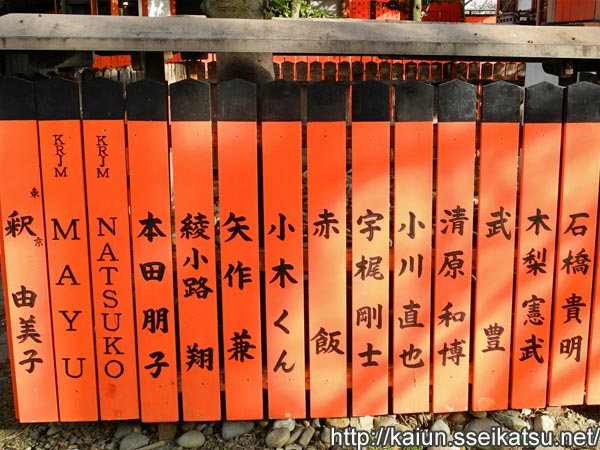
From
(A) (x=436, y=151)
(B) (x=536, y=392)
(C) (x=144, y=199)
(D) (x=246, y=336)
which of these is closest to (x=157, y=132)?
(C) (x=144, y=199)

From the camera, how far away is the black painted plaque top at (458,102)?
2957 millimetres

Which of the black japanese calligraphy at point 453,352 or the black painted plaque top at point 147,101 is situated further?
the black japanese calligraphy at point 453,352

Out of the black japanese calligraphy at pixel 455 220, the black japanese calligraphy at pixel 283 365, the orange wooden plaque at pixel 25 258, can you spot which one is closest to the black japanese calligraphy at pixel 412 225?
the black japanese calligraphy at pixel 455 220

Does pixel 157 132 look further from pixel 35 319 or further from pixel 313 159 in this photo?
pixel 35 319

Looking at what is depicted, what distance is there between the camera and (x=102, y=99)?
9.41 ft

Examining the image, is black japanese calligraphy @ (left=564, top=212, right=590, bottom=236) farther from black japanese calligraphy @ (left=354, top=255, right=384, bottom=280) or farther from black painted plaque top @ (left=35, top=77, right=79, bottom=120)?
black painted plaque top @ (left=35, top=77, right=79, bottom=120)

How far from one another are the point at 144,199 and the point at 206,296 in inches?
22.5

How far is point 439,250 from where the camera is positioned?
309 cm

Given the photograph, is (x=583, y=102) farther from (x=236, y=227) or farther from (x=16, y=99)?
(x=16, y=99)

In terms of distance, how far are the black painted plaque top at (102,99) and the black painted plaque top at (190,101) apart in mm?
251

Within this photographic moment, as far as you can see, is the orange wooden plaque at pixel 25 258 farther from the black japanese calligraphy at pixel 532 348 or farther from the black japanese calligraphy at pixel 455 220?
the black japanese calligraphy at pixel 532 348

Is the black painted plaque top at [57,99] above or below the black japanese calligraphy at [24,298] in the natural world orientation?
above

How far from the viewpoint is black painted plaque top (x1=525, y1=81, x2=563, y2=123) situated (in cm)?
300

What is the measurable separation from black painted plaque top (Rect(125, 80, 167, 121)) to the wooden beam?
0.21 metres
